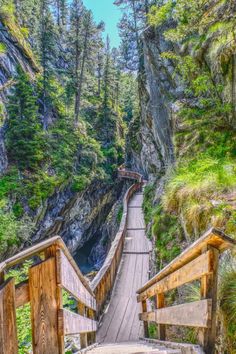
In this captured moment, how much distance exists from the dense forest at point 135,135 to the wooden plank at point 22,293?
1.54m

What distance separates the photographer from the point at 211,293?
1993 millimetres

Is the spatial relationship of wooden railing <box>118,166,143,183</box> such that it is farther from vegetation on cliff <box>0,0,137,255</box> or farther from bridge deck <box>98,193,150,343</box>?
bridge deck <box>98,193,150,343</box>

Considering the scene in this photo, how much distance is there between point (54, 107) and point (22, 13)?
15114 mm

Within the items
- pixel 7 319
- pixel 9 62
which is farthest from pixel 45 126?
pixel 7 319

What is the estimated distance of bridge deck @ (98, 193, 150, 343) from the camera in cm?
603

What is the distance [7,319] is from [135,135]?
29.8 metres

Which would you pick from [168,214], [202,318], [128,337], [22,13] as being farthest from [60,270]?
[22,13]

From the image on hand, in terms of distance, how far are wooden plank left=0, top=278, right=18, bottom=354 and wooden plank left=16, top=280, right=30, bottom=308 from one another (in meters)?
0.15

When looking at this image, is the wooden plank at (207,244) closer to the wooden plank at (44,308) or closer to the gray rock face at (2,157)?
the wooden plank at (44,308)

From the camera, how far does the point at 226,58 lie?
21.8ft

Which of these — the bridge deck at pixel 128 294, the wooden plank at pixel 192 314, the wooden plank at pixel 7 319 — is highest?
the wooden plank at pixel 7 319

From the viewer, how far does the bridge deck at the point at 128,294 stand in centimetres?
603

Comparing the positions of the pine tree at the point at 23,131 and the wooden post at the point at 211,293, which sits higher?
the pine tree at the point at 23,131

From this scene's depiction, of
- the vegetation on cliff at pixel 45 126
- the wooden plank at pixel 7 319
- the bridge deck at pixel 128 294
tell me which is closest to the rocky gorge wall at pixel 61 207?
the vegetation on cliff at pixel 45 126
